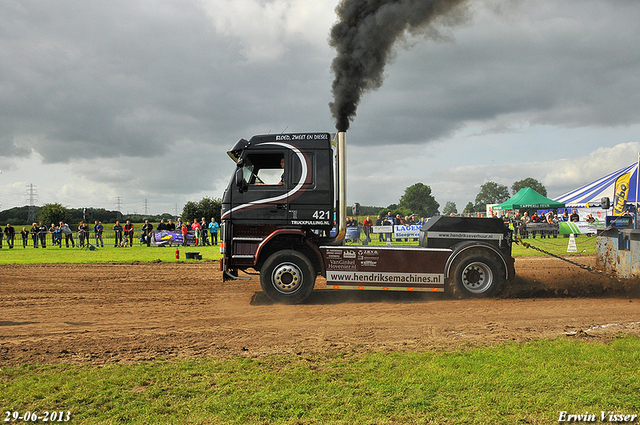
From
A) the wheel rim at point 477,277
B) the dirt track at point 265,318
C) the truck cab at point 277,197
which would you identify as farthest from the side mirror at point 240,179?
the wheel rim at point 477,277

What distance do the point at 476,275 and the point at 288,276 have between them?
373 cm

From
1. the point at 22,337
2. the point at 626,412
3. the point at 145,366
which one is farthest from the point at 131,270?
the point at 626,412

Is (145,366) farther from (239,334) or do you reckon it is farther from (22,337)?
(22,337)

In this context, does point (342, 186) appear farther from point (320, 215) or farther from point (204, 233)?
point (204, 233)

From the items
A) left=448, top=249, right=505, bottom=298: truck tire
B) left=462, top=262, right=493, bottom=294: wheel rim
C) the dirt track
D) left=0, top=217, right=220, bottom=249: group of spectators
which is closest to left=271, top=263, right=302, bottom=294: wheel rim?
the dirt track

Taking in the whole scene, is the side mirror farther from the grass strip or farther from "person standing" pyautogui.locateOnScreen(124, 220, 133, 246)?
"person standing" pyautogui.locateOnScreen(124, 220, 133, 246)

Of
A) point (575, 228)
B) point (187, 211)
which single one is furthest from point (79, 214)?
point (575, 228)

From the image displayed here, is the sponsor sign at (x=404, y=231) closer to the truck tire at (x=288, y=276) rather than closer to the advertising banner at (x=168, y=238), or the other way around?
the advertising banner at (x=168, y=238)

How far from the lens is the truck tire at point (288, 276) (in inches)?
320

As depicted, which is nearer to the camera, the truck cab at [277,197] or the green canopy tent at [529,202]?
the truck cab at [277,197]

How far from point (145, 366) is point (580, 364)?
4773 millimetres

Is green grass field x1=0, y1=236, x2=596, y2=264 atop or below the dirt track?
atop

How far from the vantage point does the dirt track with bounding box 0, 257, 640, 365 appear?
5.51 metres

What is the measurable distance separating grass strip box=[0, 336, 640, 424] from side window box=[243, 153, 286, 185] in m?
4.09
